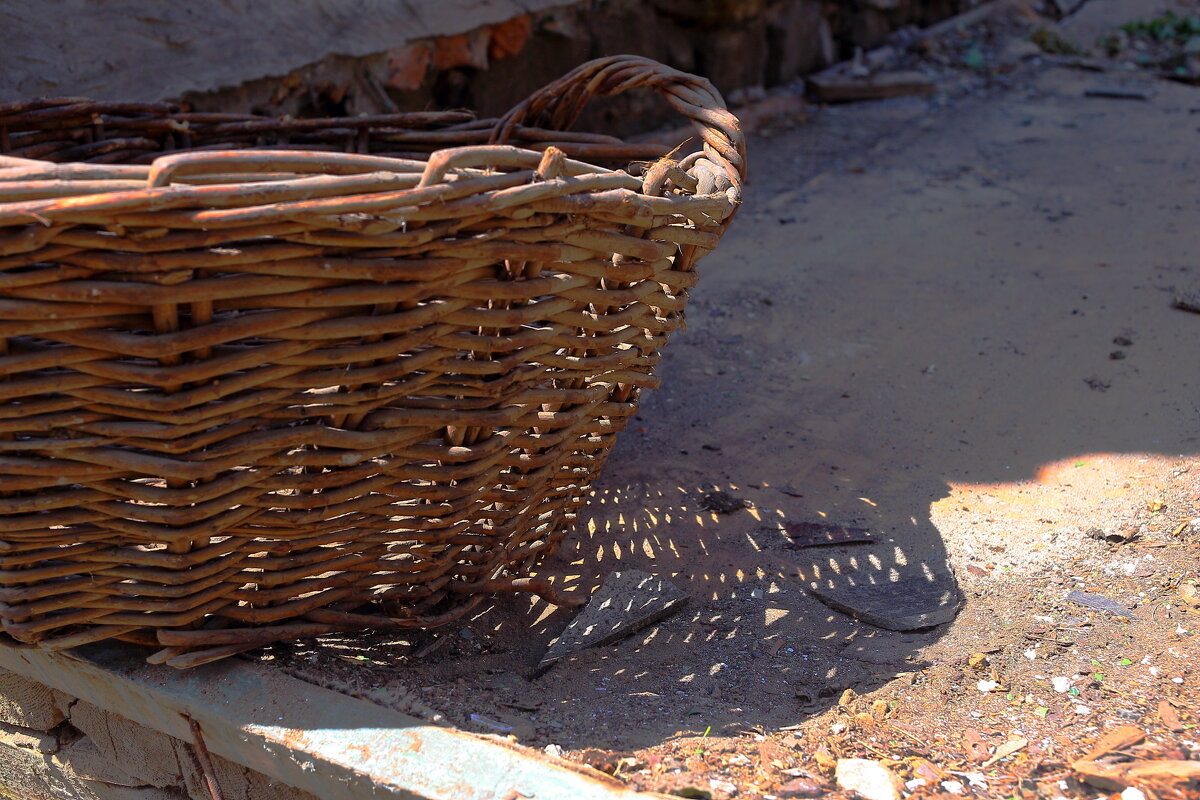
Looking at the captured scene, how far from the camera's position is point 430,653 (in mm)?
1547

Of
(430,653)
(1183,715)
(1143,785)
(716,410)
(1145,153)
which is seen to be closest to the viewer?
(1143,785)

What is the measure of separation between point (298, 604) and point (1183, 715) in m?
1.20

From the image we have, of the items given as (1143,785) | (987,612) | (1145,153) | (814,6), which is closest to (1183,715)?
(1143,785)

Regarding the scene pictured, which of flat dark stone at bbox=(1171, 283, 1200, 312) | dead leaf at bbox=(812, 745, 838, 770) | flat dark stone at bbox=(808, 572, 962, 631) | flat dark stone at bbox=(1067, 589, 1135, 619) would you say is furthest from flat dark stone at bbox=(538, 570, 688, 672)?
flat dark stone at bbox=(1171, 283, 1200, 312)

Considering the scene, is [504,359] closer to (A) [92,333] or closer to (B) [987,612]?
(A) [92,333]

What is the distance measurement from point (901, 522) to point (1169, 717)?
656 mm

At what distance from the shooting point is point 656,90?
190cm

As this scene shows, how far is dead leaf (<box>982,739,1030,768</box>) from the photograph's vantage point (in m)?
1.30

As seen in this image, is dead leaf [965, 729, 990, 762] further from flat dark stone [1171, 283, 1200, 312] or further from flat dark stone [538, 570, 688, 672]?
flat dark stone [1171, 283, 1200, 312]


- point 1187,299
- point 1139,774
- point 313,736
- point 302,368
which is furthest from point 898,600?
point 1187,299

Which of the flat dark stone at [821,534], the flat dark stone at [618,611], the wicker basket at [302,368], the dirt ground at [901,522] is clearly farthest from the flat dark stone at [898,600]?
the wicker basket at [302,368]

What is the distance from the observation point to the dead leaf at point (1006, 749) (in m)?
1.30

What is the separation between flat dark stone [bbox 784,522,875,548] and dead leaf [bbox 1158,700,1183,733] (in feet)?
1.98

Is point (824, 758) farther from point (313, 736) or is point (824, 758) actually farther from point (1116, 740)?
point (313, 736)
